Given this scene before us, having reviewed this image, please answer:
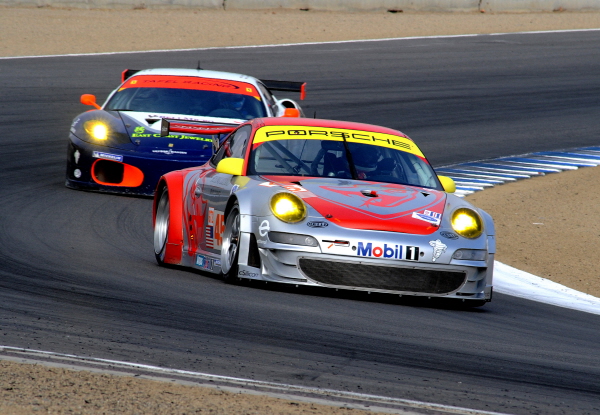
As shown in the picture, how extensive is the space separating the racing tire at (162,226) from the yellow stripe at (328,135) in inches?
37.8

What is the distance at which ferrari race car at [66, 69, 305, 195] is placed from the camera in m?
11.0

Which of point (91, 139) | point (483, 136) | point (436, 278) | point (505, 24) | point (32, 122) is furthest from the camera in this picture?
point (505, 24)

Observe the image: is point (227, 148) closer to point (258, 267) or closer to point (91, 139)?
point (258, 267)

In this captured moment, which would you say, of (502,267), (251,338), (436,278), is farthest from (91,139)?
(251,338)

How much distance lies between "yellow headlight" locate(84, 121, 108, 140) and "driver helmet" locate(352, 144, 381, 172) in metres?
4.37

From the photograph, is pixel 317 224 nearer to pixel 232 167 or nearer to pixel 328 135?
pixel 232 167

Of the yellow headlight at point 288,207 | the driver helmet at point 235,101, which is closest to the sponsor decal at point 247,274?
the yellow headlight at point 288,207

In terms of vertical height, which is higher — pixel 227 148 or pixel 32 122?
pixel 227 148

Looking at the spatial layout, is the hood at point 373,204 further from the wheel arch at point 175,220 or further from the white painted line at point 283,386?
the white painted line at point 283,386

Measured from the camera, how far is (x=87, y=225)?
9.35m

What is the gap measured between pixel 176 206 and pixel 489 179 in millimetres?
6462

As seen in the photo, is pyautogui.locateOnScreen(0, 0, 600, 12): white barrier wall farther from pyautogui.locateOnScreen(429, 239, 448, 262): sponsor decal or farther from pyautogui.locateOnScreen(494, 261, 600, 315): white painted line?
pyautogui.locateOnScreen(429, 239, 448, 262): sponsor decal

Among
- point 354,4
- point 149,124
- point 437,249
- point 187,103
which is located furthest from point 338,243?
point 354,4

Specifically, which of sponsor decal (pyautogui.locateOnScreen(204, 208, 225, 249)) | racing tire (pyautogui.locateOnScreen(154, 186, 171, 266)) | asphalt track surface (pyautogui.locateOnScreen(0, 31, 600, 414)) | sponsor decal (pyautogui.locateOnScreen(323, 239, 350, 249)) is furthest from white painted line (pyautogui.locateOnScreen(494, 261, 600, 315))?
racing tire (pyautogui.locateOnScreen(154, 186, 171, 266))
